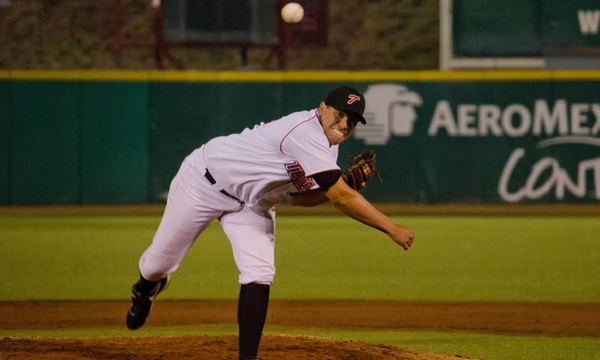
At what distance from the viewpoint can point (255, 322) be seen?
14.1 feet

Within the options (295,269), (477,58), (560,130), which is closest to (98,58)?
(477,58)

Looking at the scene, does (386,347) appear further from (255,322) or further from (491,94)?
(491,94)

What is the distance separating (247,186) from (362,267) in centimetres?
439

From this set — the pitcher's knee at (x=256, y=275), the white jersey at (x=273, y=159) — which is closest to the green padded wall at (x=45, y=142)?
the white jersey at (x=273, y=159)

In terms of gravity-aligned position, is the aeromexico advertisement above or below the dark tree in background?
below

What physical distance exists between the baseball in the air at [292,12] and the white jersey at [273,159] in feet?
32.3

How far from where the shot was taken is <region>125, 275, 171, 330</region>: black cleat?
507cm

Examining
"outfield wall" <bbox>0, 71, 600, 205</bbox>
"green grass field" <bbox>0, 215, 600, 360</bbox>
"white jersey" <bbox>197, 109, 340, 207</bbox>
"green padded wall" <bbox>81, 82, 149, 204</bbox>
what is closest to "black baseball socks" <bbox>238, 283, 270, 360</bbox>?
"white jersey" <bbox>197, 109, 340, 207</bbox>

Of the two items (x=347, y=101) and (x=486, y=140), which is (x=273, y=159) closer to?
(x=347, y=101)

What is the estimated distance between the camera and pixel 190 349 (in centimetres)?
501

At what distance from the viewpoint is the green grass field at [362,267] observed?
5.89 m

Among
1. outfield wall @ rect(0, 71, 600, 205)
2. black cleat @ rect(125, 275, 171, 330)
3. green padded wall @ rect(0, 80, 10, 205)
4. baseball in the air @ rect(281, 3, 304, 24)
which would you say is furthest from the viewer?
baseball in the air @ rect(281, 3, 304, 24)

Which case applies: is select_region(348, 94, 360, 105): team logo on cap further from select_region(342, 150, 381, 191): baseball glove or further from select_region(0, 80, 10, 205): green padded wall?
select_region(0, 80, 10, 205): green padded wall

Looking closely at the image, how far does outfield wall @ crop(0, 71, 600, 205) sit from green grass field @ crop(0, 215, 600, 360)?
4.52ft
